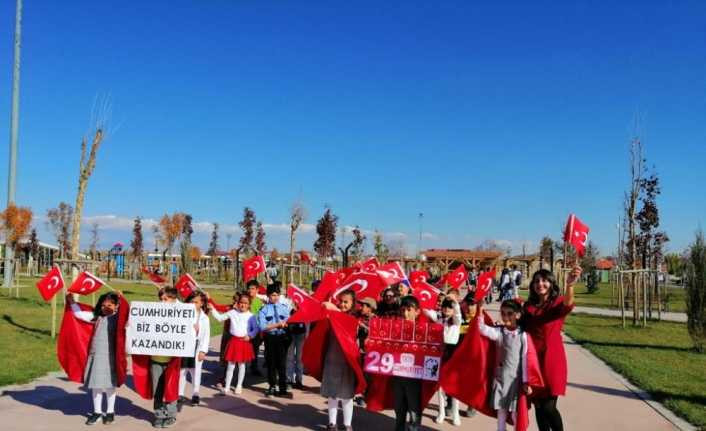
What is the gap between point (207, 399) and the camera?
9.36m

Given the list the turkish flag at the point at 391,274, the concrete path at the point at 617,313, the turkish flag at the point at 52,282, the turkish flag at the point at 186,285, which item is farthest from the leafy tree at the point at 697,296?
the turkish flag at the point at 52,282

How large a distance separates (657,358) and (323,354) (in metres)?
9.97

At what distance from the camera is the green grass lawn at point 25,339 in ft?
35.5

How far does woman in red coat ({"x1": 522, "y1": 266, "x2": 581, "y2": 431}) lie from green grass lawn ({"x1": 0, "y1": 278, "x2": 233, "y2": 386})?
829 cm

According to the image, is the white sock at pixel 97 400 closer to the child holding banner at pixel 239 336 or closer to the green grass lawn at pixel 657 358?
the child holding banner at pixel 239 336

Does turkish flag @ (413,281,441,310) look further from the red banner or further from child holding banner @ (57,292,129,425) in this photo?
child holding banner @ (57,292,129,425)

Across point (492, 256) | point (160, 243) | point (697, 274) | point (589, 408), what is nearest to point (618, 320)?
point (697, 274)

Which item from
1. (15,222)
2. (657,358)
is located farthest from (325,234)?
(657,358)

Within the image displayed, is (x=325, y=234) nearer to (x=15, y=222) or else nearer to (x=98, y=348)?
(x=15, y=222)

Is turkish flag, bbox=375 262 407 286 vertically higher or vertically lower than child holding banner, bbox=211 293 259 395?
higher

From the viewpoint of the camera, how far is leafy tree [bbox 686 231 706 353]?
15.7 metres

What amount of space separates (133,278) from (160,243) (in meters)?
13.2

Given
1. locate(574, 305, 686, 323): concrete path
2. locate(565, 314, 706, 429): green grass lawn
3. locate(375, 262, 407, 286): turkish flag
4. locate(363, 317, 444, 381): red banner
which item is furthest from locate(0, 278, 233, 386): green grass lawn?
locate(574, 305, 686, 323): concrete path

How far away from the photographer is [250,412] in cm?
863
